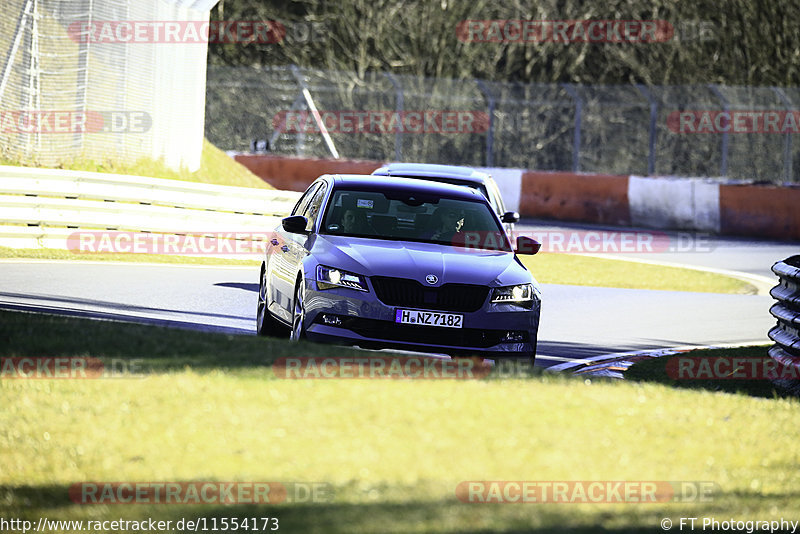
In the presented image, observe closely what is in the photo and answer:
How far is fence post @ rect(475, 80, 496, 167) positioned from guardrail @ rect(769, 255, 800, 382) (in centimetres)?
2196

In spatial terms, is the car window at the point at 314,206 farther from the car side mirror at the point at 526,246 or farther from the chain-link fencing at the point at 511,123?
the chain-link fencing at the point at 511,123

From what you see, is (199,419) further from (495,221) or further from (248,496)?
(495,221)

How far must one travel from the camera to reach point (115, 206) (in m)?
18.2

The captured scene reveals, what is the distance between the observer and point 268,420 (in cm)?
621

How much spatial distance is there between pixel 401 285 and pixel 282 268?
1625 mm

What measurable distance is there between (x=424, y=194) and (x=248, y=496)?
20.4 ft

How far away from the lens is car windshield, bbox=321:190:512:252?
10.6 metres

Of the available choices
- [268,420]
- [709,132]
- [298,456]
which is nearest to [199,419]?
[268,420]

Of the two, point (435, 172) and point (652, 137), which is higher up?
point (435, 172)
